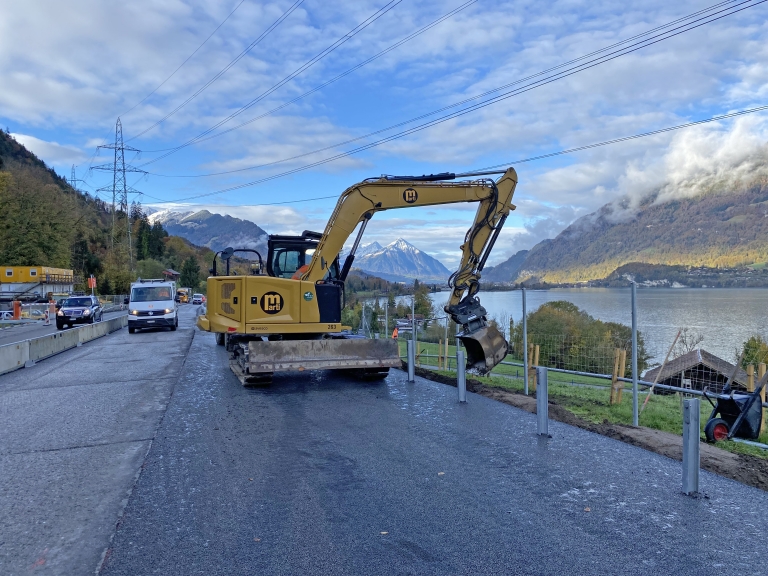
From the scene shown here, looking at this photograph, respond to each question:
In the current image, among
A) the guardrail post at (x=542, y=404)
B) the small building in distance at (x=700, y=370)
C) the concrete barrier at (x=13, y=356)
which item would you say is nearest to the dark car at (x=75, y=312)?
the concrete barrier at (x=13, y=356)

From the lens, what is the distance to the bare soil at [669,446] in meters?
6.17

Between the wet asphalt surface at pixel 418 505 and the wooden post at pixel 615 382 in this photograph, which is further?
the wooden post at pixel 615 382

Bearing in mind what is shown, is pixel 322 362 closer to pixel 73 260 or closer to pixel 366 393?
pixel 366 393

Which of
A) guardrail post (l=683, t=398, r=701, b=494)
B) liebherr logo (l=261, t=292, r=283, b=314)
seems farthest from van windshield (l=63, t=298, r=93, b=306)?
guardrail post (l=683, t=398, r=701, b=494)

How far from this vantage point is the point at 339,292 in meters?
12.1

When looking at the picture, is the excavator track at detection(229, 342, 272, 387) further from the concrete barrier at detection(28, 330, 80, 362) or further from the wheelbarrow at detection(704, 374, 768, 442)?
the concrete barrier at detection(28, 330, 80, 362)

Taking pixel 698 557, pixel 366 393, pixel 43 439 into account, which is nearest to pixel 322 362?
pixel 366 393

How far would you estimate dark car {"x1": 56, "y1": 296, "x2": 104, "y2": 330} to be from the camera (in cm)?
2950

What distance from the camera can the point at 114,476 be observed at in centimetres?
588

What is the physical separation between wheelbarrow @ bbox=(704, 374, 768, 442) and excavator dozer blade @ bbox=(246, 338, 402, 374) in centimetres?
626

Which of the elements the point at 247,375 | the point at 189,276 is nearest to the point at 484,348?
the point at 247,375

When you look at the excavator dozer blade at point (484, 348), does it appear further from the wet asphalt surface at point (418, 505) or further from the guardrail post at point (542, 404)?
the guardrail post at point (542, 404)

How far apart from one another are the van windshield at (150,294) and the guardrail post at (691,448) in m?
24.6

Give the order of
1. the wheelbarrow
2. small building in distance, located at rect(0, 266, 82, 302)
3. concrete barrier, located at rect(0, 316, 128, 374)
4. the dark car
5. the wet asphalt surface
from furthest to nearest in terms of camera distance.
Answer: small building in distance, located at rect(0, 266, 82, 302), the dark car, concrete barrier, located at rect(0, 316, 128, 374), the wheelbarrow, the wet asphalt surface
